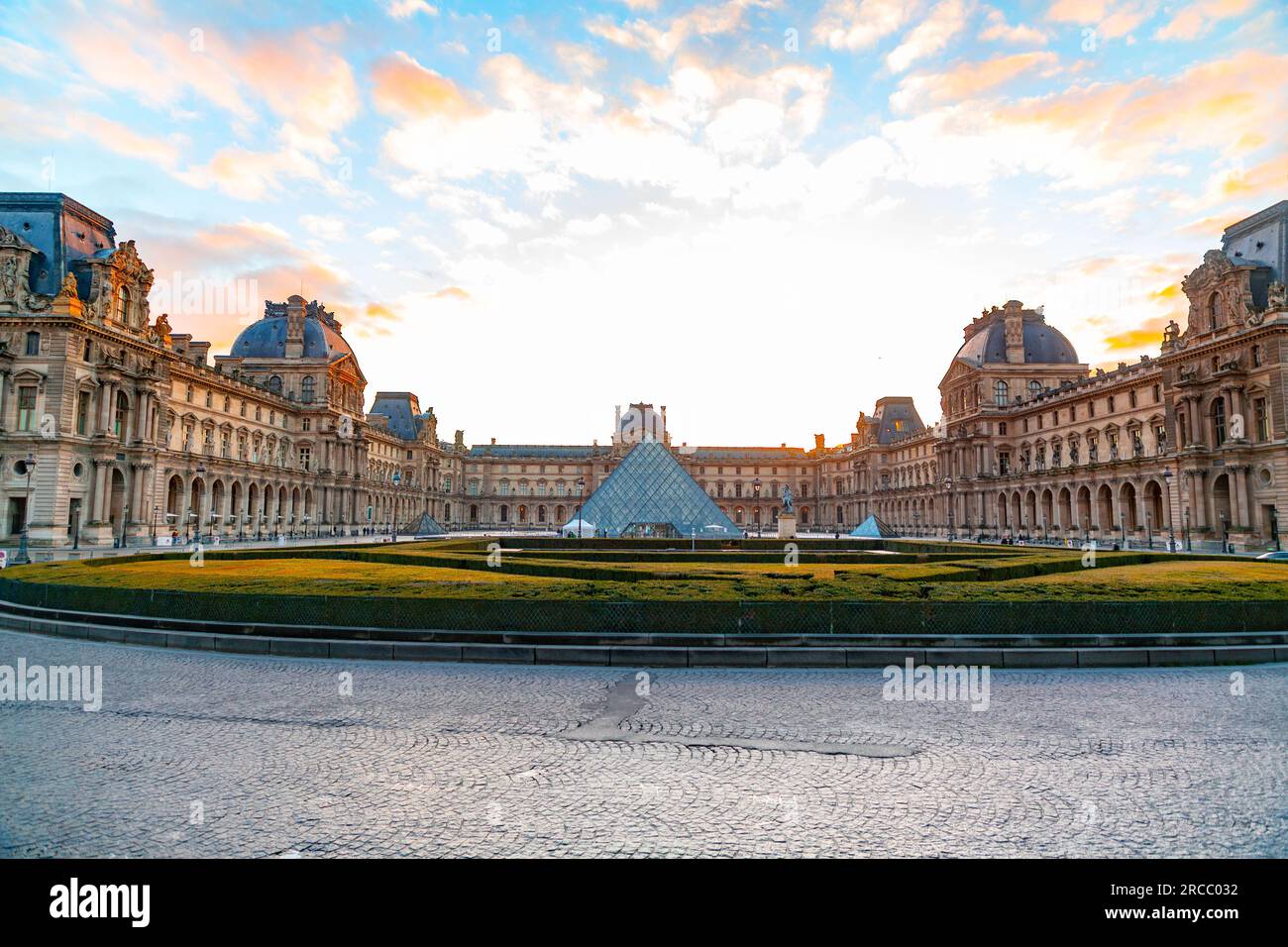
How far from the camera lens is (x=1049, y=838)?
445cm

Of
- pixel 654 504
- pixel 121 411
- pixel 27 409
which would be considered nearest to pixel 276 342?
pixel 121 411

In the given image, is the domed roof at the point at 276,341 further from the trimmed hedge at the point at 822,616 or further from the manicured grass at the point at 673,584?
the trimmed hedge at the point at 822,616

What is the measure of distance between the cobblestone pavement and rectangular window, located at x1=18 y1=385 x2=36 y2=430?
33288mm

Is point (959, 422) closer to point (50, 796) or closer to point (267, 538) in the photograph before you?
point (267, 538)

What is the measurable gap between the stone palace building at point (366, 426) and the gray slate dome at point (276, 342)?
29cm

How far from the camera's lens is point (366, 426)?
67.6 metres

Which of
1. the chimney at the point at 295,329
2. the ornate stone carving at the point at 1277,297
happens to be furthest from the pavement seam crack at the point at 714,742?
the chimney at the point at 295,329

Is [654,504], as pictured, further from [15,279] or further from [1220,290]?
[15,279]

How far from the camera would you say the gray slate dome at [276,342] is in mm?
62469

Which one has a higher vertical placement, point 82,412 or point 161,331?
point 161,331

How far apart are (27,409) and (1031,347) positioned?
241 ft

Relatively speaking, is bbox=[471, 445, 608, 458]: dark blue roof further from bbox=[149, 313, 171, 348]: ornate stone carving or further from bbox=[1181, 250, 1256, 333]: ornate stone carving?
bbox=[1181, 250, 1256, 333]: ornate stone carving
